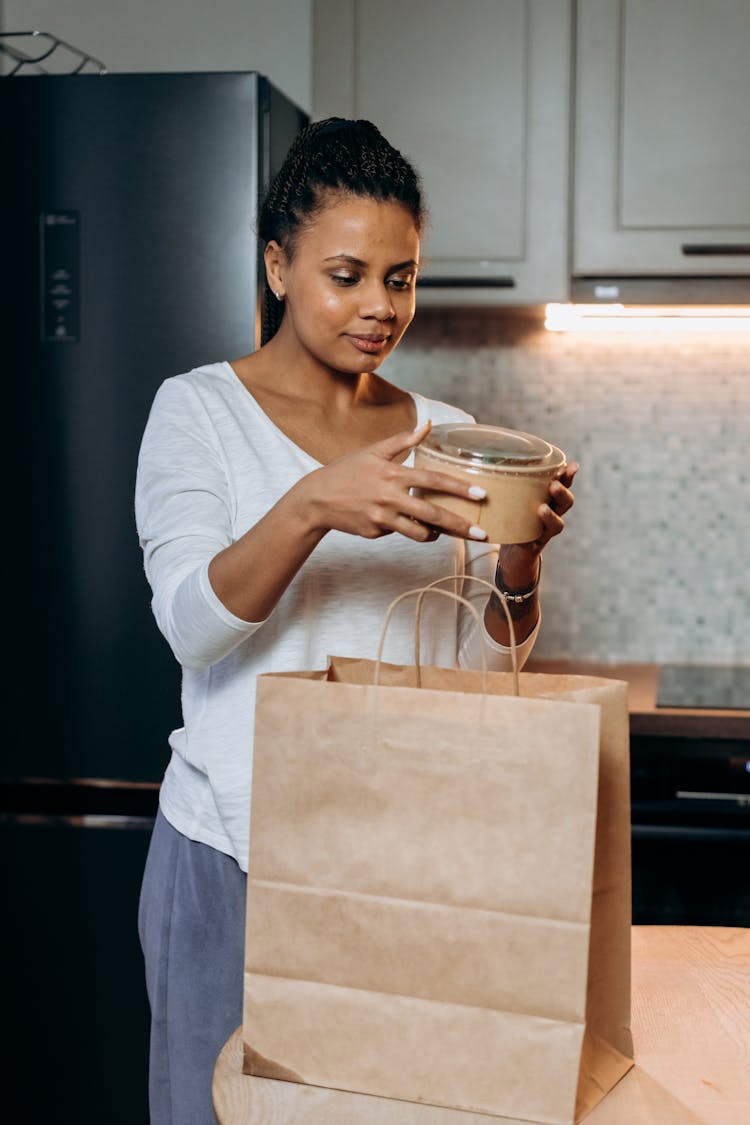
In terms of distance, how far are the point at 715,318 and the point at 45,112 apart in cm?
122

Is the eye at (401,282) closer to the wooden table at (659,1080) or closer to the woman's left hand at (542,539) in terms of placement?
the woman's left hand at (542,539)

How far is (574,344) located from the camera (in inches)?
91.0

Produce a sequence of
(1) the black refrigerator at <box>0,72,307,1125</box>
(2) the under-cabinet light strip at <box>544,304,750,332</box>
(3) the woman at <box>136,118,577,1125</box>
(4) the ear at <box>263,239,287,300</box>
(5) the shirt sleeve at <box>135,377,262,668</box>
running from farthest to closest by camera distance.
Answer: (2) the under-cabinet light strip at <box>544,304,750,332</box> < (1) the black refrigerator at <box>0,72,307,1125</box> < (4) the ear at <box>263,239,287,300</box> < (3) the woman at <box>136,118,577,1125</box> < (5) the shirt sleeve at <box>135,377,262,668</box>

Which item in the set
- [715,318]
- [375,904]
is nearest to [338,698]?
[375,904]

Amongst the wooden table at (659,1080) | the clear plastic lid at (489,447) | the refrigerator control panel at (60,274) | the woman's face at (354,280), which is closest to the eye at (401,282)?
the woman's face at (354,280)

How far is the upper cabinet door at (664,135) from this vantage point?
6.32 feet

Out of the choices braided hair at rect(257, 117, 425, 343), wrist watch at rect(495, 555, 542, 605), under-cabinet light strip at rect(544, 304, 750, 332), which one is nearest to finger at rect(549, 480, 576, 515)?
wrist watch at rect(495, 555, 542, 605)

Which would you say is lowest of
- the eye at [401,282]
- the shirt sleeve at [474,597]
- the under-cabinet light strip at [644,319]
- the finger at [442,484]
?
the shirt sleeve at [474,597]

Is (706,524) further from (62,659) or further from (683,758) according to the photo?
(62,659)

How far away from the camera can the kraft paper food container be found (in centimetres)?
88

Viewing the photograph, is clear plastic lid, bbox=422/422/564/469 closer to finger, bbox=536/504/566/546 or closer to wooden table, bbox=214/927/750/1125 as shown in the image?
finger, bbox=536/504/566/546

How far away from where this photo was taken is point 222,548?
1015 mm

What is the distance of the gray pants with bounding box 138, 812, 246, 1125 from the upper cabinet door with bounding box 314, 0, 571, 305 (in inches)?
47.6

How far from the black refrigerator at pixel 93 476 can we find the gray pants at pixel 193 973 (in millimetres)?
706
